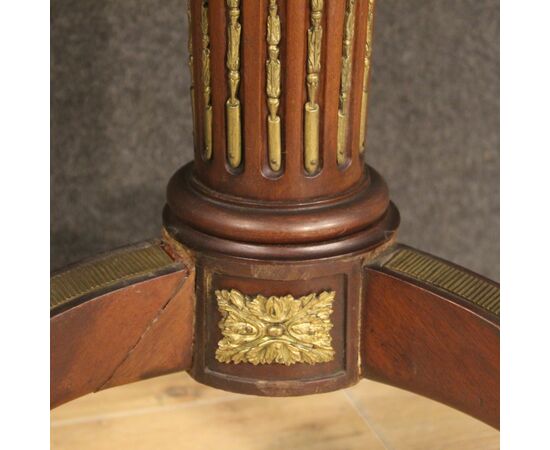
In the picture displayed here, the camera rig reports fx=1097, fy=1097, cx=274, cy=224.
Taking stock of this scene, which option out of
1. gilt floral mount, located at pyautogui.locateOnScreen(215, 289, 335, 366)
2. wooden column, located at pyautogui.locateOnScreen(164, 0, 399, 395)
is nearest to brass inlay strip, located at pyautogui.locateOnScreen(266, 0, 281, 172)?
wooden column, located at pyautogui.locateOnScreen(164, 0, 399, 395)

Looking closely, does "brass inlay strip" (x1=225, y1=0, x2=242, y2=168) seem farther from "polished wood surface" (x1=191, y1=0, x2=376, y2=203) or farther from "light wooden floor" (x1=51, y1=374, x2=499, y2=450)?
"light wooden floor" (x1=51, y1=374, x2=499, y2=450)

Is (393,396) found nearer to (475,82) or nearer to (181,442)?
(181,442)

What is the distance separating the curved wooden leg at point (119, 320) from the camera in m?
0.81

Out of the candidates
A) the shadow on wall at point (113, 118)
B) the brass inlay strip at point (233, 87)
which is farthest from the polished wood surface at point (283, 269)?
the shadow on wall at point (113, 118)

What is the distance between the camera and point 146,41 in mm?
1135

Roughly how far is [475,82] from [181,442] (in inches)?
21.6

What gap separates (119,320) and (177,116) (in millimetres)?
404

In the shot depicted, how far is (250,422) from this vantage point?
37.4 inches

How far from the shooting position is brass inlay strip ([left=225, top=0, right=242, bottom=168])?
73 cm

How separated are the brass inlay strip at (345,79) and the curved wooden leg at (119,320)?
0.47 ft

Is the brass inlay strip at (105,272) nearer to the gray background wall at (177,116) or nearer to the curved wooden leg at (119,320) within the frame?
the curved wooden leg at (119,320)

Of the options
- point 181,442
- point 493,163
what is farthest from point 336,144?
point 493,163

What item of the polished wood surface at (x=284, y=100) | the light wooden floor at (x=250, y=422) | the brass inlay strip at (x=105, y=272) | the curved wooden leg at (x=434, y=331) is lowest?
the light wooden floor at (x=250, y=422)

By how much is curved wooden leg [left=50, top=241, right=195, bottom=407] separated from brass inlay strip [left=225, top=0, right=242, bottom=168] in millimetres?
98
